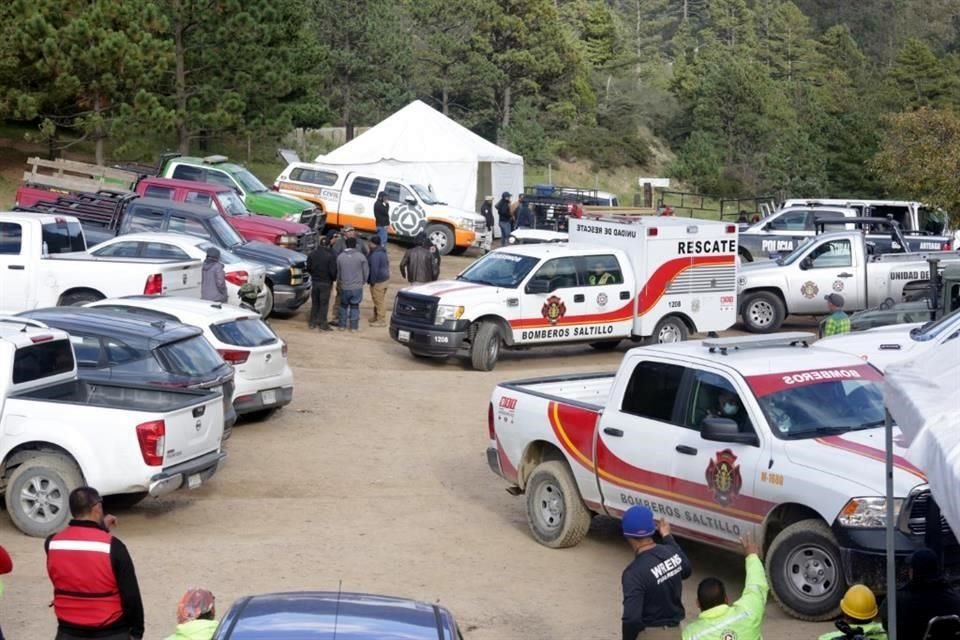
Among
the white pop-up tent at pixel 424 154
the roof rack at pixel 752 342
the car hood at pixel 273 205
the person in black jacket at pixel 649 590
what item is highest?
the white pop-up tent at pixel 424 154

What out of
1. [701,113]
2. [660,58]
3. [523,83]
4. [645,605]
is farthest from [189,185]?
[660,58]

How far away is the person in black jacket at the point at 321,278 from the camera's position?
25.3m

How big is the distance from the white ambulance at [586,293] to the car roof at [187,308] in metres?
5.22

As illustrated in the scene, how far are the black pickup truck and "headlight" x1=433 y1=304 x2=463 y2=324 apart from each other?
3876 mm

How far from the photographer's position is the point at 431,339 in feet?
74.9

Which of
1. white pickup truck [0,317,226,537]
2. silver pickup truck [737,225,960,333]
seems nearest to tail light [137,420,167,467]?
white pickup truck [0,317,226,537]

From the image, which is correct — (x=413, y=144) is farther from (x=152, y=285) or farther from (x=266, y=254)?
(x=152, y=285)

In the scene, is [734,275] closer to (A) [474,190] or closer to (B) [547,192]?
(A) [474,190]

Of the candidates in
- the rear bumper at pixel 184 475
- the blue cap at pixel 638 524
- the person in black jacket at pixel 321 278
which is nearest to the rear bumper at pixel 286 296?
the person in black jacket at pixel 321 278

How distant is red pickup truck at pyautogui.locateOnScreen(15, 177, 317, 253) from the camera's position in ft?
91.7

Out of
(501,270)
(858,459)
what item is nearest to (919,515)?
(858,459)

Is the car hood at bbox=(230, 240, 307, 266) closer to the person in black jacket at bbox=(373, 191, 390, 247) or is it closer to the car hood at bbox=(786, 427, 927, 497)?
the person in black jacket at bbox=(373, 191, 390, 247)

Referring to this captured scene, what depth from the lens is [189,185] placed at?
28.2m

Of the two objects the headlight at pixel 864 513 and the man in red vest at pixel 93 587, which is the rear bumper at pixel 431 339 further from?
the man in red vest at pixel 93 587
